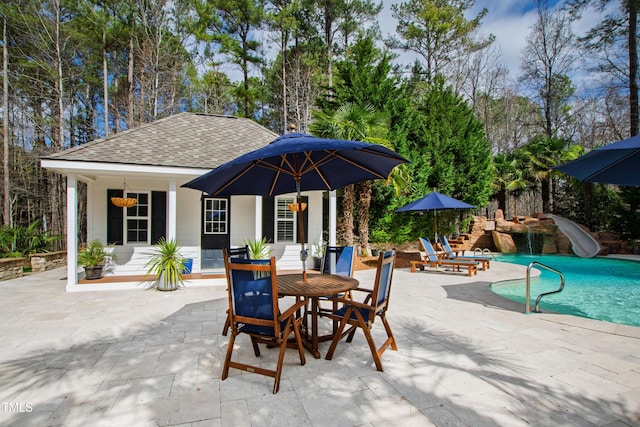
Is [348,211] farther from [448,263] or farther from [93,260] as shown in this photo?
[93,260]

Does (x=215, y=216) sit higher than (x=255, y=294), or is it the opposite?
(x=215, y=216)

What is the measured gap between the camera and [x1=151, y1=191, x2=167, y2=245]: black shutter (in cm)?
891

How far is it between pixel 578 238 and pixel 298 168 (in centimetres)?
1616

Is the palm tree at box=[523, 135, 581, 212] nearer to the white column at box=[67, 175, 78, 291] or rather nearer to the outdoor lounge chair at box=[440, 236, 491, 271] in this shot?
the outdoor lounge chair at box=[440, 236, 491, 271]

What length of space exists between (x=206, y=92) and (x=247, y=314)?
67.0 feet

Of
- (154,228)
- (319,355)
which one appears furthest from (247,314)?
(154,228)

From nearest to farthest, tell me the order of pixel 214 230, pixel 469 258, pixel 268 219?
pixel 469 258 < pixel 214 230 < pixel 268 219

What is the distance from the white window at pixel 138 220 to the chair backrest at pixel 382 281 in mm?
7670

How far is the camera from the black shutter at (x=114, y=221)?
857 centimetres

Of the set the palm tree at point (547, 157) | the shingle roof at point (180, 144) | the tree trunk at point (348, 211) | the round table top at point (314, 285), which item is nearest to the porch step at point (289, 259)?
the tree trunk at point (348, 211)

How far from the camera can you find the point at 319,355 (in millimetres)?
3365

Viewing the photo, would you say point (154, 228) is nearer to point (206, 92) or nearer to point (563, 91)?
point (206, 92)

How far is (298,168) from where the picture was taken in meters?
3.85

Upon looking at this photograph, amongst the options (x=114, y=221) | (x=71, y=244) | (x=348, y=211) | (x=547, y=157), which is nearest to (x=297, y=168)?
(x=71, y=244)
